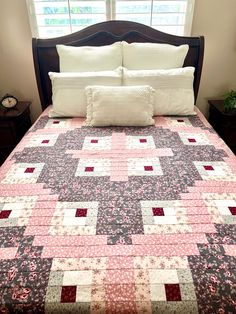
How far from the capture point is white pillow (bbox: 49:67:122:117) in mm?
1999

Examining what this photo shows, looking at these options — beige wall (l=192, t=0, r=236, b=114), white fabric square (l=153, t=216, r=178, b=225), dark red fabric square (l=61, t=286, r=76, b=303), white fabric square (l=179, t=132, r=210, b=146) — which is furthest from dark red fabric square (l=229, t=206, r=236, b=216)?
beige wall (l=192, t=0, r=236, b=114)

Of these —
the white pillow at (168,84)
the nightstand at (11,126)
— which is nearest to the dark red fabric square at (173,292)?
the white pillow at (168,84)

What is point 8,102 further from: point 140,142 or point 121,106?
point 140,142

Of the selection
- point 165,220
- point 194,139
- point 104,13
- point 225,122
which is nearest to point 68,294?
point 165,220

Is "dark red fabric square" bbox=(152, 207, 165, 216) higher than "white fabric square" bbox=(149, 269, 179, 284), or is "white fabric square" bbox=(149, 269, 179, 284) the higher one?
"dark red fabric square" bbox=(152, 207, 165, 216)

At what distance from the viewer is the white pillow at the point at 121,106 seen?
185 cm

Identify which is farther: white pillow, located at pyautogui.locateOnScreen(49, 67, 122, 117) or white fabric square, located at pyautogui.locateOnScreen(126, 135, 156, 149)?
white pillow, located at pyautogui.locateOnScreen(49, 67, 122, 117)

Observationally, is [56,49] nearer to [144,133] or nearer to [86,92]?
[86,92]

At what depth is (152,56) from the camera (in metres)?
2.10

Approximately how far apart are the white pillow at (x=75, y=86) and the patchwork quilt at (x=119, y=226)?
1.38 ft

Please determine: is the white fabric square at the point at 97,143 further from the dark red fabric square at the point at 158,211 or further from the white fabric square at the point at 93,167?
the dark red fabric square at the point at 158,211

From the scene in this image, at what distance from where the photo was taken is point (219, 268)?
88 centimetres

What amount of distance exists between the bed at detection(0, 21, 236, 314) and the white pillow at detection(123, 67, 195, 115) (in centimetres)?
27

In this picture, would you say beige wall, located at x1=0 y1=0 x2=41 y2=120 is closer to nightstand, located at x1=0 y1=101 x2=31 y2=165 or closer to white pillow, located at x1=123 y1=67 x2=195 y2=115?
nightstand, located at x1=0 y1=101 x2=31 y2=165
